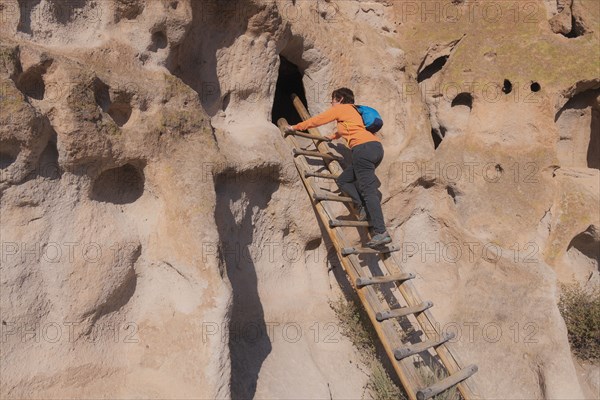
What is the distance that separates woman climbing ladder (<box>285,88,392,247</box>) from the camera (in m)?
3.83

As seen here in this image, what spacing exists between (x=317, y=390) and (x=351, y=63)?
284 cm

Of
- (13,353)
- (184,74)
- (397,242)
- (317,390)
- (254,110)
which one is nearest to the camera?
(13,353)

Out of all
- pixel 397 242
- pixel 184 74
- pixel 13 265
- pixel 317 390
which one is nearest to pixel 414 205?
pixel 397 242

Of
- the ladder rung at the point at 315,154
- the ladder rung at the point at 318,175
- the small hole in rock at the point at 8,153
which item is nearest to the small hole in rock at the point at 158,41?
the small hole in rock at the point at 8,153

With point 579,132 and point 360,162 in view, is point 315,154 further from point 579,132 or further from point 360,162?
point 579,132

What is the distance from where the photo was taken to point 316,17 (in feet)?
15.4

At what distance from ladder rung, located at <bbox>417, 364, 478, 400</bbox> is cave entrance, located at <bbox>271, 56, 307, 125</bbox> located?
3016 millimetres

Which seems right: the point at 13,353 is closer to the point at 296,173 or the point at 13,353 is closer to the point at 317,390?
the point at 317,390

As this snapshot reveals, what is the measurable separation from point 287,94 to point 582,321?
3.68 metres

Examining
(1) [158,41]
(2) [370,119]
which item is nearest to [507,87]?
(2) [370,119]

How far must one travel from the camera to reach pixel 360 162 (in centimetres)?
384

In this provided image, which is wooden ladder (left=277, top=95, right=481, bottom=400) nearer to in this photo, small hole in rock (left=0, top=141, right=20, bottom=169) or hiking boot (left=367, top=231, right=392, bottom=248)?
hiking boot (left=367, top=231, right=392, bottom=248)

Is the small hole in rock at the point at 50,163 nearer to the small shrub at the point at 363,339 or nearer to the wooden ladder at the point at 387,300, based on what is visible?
the wooden ladder at the point at 387,300

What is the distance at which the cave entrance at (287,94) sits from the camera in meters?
5.63
